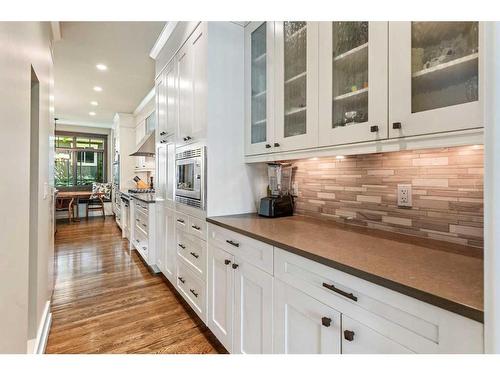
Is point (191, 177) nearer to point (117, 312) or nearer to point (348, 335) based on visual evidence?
point (117, 312)

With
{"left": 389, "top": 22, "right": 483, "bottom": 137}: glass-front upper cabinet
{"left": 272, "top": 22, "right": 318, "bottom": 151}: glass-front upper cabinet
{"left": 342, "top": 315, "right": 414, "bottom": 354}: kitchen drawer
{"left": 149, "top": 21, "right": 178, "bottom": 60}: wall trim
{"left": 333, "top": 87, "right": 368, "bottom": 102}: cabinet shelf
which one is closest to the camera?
{"left": 342, "top": 315, "right": 414, "bottom": 354}: kitchen drawer

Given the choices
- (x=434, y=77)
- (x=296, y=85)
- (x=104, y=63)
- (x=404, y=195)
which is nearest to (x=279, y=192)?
(x=296, y=85)

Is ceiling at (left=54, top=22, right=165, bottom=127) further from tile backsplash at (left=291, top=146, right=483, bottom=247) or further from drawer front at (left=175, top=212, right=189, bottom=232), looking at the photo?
tile backsplash at (left=291, top=146, right=483, bottom=247)

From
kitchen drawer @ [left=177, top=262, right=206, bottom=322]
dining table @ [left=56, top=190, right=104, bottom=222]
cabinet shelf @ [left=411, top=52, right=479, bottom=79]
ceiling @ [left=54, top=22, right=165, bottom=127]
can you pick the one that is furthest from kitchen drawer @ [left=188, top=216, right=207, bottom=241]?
dining table @ [left=56, top=190, right=104, bottom=222]

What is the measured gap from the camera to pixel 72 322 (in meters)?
2.12

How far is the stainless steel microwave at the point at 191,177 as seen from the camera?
201 cm

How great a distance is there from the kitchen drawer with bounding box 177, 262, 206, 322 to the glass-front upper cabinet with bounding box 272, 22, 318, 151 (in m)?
1.22

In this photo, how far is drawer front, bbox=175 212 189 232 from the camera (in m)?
2.29

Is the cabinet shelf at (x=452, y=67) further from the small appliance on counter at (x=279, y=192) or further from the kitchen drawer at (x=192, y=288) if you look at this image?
the kitchen drawer at (x=192, y=288)

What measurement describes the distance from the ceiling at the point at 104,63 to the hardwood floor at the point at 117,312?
280 centimetres

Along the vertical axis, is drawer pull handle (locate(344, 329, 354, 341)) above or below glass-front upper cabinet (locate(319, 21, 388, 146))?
below

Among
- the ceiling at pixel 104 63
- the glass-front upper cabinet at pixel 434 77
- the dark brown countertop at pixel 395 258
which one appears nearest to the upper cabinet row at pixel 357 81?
the glass-front upper cabinet at pixel 434 77
